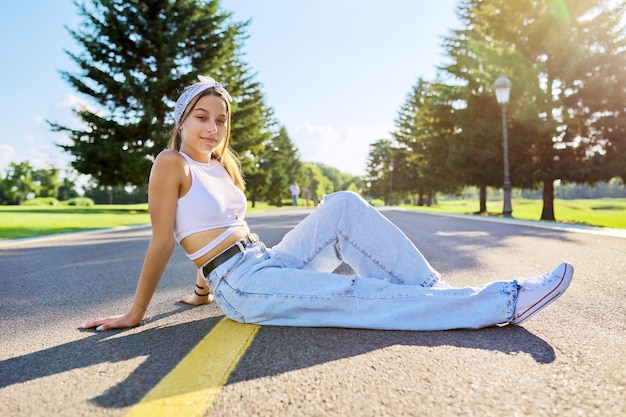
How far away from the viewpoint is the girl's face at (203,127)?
2.30 m

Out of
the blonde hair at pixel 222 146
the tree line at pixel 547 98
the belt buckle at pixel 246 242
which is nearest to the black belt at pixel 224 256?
the belt buckle at pixel 246 242

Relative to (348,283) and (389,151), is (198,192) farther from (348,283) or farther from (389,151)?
(389,151)

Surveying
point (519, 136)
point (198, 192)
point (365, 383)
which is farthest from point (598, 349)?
point (519, 136)

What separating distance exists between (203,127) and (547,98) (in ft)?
58.8

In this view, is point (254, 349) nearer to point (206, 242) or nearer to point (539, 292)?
point (206, 242)

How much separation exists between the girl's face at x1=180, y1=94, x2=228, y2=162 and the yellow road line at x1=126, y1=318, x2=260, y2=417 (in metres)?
1.02

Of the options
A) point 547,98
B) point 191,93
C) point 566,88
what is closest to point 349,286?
point 191,93

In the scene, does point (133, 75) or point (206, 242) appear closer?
point (206, 242)

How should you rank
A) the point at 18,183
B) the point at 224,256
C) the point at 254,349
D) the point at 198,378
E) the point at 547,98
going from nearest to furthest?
the point at 198,378
the point at 254,349
the point at 224,256
the point at 547,98
the point at 18,183

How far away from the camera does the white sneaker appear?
71.4 inches

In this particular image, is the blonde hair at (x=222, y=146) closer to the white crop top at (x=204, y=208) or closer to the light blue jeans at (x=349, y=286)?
the white crop top at (x=204, y=208)

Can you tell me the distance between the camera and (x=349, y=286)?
1837mm

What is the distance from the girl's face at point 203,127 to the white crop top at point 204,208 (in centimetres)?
7

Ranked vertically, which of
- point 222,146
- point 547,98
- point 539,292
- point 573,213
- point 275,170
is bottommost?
point 573,213
